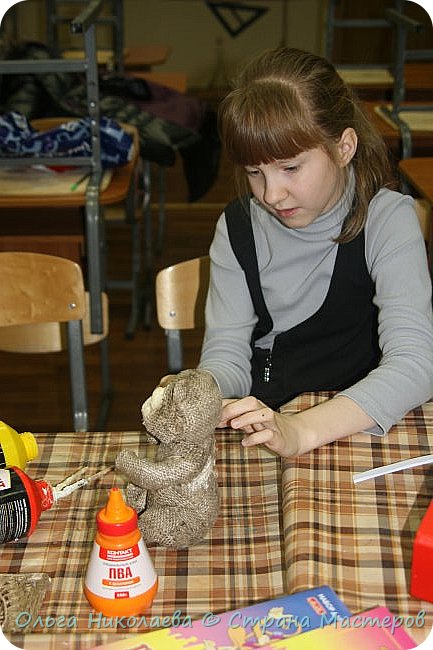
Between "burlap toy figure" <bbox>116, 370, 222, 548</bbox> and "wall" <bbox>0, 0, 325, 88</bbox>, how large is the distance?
5.56m

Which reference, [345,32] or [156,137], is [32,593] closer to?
[156,137]

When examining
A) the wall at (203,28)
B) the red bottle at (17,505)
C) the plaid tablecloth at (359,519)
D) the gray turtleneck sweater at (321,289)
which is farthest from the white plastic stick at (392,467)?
the wall at (203,28)

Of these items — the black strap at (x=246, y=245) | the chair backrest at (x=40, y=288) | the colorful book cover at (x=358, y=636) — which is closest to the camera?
the colorful book cover at (x=358, y=636)

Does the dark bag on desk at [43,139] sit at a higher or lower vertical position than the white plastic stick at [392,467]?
lower

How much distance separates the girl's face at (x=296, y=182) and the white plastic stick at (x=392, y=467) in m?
0.38

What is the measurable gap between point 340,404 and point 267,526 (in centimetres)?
18

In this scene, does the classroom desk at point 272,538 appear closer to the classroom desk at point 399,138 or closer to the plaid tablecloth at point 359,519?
the plaid tablecloth at point 359,519

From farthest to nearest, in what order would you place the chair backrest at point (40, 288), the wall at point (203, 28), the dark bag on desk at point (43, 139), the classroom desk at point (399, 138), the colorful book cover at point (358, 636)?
the wall at point (203, 28) → the classroom desk at point (399, 138) → the dark bag on desk at point (43, 139) → the chair backrest at point (40, 288) → the colorful book cover at point (358, 636)

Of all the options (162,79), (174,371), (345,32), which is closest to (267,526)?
(174,371)

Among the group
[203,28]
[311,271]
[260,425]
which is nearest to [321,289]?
[311,271]

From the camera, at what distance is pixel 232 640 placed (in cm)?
69

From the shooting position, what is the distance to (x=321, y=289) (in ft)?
4.21

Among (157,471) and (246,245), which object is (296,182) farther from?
(157,471)

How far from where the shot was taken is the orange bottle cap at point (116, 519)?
74cm
